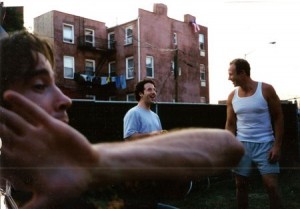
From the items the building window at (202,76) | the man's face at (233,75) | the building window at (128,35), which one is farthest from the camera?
the building window at (202,76)

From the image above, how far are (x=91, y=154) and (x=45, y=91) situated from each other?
106mm

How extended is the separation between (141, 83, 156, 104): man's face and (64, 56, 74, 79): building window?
622 inches

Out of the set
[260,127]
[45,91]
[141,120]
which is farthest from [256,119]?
[45,91]

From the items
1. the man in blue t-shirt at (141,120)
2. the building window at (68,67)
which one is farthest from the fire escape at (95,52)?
the man in blue t-shirt at (141,120)

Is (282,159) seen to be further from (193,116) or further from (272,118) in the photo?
(272,118)

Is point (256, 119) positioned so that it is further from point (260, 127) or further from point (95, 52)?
point (95, 52)

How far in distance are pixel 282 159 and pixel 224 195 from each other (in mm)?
2197

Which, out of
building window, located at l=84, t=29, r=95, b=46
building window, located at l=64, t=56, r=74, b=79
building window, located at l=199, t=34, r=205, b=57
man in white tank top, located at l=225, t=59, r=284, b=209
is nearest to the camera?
man in white tank top, located at l=225, t=59, r=284, b=209

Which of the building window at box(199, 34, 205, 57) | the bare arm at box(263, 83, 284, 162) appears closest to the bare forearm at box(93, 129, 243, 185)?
the bare arm at box(263, 83, 284, 162)

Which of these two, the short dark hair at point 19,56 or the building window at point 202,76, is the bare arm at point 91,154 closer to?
the short dark hair at point 19,56

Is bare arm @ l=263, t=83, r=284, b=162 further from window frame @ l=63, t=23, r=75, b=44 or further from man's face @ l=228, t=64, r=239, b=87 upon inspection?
window frame @ l=63, t=23, r=75, b=44

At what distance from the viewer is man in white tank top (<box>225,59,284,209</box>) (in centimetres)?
229

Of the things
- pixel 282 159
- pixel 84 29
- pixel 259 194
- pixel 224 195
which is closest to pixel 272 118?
pixel 259 194

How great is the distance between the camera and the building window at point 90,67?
1908 centimetres
